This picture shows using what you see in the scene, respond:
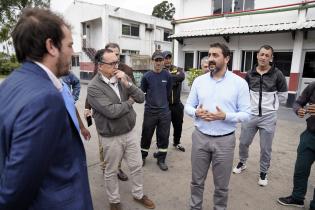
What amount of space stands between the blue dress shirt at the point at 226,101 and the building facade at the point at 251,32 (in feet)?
26.7

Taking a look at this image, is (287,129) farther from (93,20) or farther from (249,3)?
(93,20)

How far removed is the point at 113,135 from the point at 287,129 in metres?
5.65

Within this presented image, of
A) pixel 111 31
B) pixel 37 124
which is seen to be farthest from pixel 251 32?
pixel 111 31

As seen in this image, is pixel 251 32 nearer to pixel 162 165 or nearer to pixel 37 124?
pixel 162 165

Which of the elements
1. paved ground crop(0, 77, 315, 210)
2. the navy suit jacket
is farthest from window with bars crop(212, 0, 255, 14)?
the navy suit jacket

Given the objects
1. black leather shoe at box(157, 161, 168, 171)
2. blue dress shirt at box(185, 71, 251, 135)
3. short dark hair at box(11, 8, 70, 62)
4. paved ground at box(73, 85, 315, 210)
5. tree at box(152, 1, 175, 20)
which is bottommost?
paved ground at box(73, 85, 315, 210)

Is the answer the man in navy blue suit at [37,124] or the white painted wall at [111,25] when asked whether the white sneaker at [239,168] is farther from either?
the white painted wall at [111,25]

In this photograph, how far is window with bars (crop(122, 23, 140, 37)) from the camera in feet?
70.5

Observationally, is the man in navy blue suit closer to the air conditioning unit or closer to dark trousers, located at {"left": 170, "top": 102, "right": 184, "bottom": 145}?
dark trousers, located at {"left": 170, "top": 102, "right": 184, "bottom": 145}

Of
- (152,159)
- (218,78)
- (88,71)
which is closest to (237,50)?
(152,159)

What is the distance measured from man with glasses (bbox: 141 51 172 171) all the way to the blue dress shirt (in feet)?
4.96

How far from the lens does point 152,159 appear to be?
462cm

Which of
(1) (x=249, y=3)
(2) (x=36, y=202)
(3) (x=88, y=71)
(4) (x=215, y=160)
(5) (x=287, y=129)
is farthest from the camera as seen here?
(3) (x=88, y=71)

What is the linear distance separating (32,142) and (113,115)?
5.55ft
